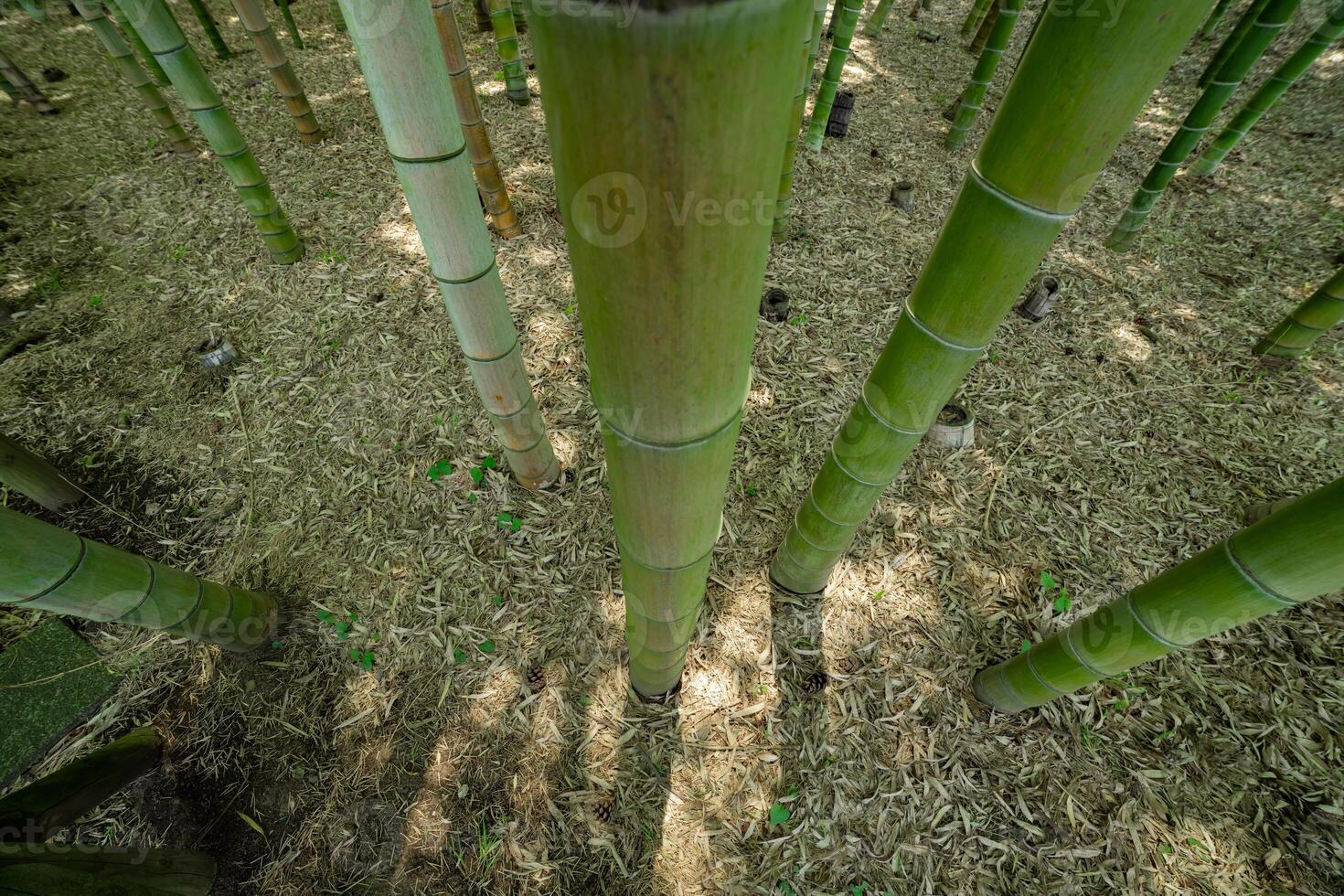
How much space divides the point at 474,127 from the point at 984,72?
419 centimetres

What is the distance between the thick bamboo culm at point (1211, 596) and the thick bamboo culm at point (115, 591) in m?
3.00

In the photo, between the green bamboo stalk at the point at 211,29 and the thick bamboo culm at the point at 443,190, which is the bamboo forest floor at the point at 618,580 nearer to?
the thick bamboo culm at the point at 443,190

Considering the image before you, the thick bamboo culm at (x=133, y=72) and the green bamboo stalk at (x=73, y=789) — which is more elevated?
the thick bamboo culm at (x=133, y=72)

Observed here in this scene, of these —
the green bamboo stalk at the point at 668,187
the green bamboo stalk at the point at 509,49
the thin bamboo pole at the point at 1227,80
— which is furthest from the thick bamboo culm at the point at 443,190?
→ the thin bamboo pole at the point at 1227,80

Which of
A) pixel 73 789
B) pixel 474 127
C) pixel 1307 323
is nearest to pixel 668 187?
pixel 73 789

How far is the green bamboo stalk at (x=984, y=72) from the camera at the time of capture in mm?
3814

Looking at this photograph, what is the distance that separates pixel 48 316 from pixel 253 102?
2909 millimetres

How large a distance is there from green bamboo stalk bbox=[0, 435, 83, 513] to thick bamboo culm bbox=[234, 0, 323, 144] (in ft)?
10.0

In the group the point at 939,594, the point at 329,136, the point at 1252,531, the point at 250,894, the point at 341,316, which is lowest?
the point at 250,894

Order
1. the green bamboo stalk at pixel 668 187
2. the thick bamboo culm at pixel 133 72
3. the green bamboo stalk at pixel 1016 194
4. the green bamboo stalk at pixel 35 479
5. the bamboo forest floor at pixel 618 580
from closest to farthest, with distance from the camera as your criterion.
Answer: the green bamboo stalk at pixel 668 187
the green bamboo stalk at pixel 1016 194
the bamboo forest floor at pixel 618 580
the green bamboo stalk at pixel 35 479
the thick bamboo culm at pixel 133 72

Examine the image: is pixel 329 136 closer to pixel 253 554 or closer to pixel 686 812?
pixel 253 554

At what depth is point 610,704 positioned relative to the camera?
2.12m

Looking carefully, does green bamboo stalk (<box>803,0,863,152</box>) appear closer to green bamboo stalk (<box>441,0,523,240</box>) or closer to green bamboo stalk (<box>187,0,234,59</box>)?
green bamboo stalk (<box>441,0,523,240</box>)

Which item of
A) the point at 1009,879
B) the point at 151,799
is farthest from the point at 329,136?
the point at 1009,879
